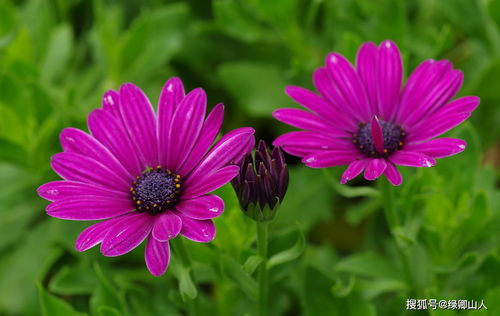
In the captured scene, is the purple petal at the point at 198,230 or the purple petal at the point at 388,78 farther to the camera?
the purple petal at the point at 388,78

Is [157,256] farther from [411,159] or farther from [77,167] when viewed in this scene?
[411,159]

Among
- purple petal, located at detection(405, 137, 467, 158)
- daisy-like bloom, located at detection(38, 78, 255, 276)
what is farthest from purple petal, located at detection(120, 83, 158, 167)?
purple petal, located at detection(405, 137, 467, 158)

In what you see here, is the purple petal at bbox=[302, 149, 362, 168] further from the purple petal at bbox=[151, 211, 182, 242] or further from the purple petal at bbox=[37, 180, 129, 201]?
the purple petal at bbox=[37, 180, 129, 201]

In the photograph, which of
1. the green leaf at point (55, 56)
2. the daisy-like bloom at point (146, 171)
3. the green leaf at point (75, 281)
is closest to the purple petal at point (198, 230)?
the daisy-like bloom at point (146, 171)

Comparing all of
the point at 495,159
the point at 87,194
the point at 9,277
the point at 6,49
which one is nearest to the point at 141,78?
the point at 6,49

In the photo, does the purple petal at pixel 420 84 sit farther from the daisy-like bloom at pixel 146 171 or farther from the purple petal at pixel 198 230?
the purple petal at pixel 198 230

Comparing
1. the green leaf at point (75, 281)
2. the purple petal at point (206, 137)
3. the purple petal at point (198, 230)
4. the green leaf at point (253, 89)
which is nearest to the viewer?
the purple petal at point (198, 230)

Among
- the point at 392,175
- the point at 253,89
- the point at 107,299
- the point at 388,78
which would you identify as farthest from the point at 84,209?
the point at 253,89

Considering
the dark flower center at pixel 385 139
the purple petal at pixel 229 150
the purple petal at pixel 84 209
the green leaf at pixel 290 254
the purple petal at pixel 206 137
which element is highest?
the dark flower center at pixel 385 139
